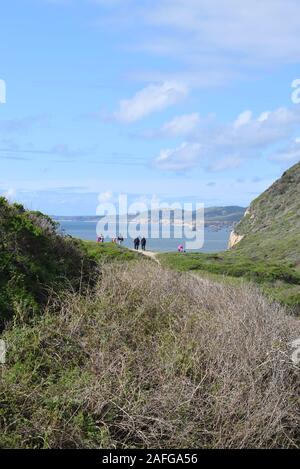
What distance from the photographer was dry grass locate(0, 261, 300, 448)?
8.34m

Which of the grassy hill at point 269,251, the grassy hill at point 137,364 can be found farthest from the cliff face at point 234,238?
the grassy hill at point 137,364

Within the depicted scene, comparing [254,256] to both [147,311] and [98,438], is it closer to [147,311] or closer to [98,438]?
[147,311]

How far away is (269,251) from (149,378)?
40985 millimetres

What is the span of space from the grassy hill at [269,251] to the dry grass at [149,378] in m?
10.7

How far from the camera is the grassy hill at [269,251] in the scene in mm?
30141

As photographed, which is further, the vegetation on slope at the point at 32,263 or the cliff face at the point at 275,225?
the cliff face at the point at 275,225

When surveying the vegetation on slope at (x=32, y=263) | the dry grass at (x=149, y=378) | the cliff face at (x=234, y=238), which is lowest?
the dry grass at (x=149, y=378)

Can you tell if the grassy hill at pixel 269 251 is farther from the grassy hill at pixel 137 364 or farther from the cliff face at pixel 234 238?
the grassy hill at pixel 137 364

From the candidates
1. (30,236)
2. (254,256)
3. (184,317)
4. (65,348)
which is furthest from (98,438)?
(254,256)

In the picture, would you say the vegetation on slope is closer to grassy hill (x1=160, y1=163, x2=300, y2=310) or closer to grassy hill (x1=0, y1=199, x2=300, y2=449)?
grassy hill (x1=0, y1=199, x2=300, y2=449)

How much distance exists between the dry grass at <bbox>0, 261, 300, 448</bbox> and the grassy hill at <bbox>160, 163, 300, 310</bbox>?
35.1 feet

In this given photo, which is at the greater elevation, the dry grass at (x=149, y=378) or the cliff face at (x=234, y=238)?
the cliff face at (x=234, y=238)
